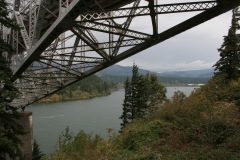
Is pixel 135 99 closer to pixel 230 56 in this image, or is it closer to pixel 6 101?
pixel 230 56

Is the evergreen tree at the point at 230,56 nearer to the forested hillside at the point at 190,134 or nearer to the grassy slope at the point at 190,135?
the forested hillside at the point at 190,134

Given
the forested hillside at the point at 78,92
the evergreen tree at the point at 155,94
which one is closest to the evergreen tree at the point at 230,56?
the evergreen tree at the point at 155,94

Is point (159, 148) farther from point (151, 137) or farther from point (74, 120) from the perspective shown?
point (74, 120)

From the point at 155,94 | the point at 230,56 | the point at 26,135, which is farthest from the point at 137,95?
the point at 26,135

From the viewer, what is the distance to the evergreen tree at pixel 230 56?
977 inches

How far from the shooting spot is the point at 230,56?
25.8 meters

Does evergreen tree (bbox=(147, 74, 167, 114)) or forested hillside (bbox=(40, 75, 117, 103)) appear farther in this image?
forested hillside (bbox=(40, 75, 117, 103))

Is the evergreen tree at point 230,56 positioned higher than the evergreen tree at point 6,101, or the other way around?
the evergreen tree at point 230,56

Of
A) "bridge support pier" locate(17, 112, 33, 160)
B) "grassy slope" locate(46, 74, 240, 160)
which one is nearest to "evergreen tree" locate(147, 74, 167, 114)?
"bridge support pier" locate(17, 112, 33, 160)

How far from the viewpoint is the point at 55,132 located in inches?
1941

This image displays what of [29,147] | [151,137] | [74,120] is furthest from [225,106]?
[74,120]

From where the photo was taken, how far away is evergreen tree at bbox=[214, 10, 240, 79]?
24812 mm

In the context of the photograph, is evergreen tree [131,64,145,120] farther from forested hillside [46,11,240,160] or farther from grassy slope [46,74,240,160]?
grassy slope [46,74,240,160]

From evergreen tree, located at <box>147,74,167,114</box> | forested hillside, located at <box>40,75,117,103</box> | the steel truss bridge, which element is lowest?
forested hillside, located at <box>40,75,117,103</box>
